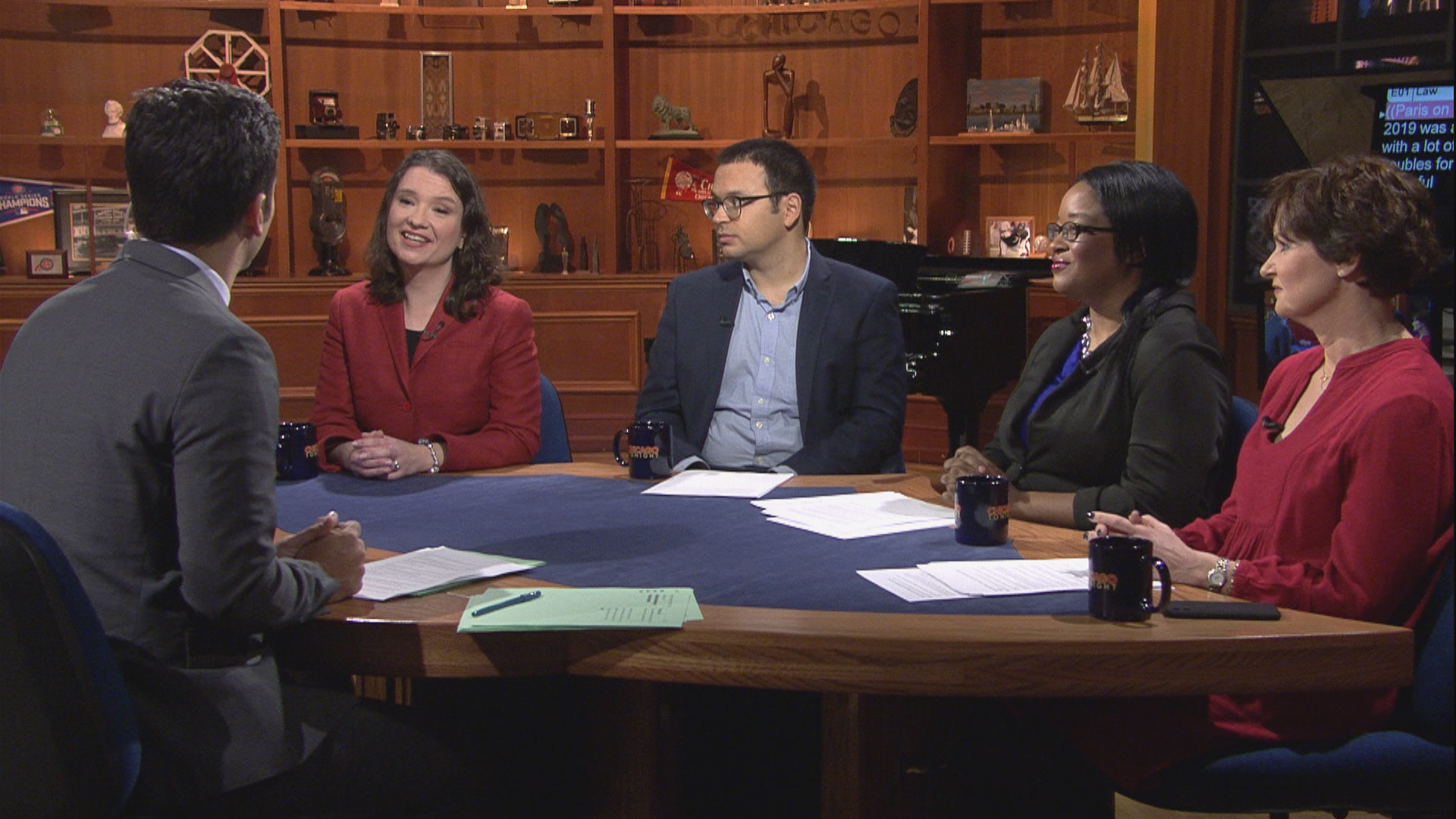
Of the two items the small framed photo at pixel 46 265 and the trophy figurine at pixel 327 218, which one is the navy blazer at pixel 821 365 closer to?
the trophy figurine at pixel 327 218

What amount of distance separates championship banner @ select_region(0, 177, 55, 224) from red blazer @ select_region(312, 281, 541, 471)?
442 centimetres

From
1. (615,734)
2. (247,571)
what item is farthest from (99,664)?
(615,734)

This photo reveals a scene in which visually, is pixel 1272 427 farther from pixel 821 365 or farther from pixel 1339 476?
pixel 821 365

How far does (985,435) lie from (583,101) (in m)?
2.66

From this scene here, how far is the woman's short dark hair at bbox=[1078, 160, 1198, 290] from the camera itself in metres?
2.38

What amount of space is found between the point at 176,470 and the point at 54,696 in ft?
0.82

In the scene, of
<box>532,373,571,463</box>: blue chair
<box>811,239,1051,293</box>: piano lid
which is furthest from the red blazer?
<box>811,239,1051,293</box>: piano lid

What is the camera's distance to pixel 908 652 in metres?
1.43

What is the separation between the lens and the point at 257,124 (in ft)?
5.20

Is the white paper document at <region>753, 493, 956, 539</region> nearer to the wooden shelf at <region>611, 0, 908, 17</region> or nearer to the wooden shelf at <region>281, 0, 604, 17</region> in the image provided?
the wooden shelf at <region>611, 0, 908, 17</region>

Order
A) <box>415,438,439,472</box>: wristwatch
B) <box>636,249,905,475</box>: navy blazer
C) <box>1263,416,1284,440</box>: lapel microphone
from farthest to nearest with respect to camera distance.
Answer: <box>636,249,905,475</box>: navy blazer, <box>415,438,439,472</box>: wristwatch, <box>1263,416,1284,440</box>: lapel microphone

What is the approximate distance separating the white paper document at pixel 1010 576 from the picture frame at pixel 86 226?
5655 mm

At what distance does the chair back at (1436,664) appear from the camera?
1611 millimetres

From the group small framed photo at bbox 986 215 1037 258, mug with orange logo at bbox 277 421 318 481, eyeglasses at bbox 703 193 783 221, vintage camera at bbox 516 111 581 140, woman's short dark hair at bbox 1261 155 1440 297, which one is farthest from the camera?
vintage camera at bbox 516 111 581 140
